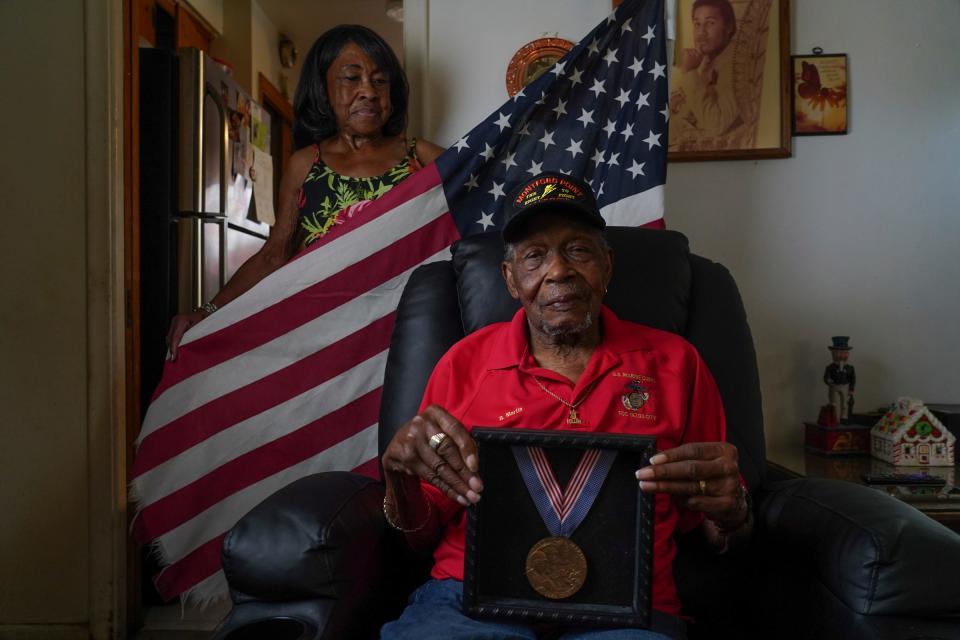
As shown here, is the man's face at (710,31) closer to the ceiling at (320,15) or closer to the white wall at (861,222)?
the white wall at (861,222)

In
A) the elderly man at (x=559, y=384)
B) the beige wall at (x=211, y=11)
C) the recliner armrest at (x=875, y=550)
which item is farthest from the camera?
the beige wall at (x=211, y=11)

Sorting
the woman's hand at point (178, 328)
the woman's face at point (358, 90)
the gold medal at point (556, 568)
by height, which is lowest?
the gold medal at point (556, 568)

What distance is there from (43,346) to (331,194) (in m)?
0.99

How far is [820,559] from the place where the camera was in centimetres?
116

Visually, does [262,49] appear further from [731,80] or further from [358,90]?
[731,80]

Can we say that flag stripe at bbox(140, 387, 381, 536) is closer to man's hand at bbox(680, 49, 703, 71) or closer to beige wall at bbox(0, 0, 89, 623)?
beige wall at bbox(0, 0, 89, 623)

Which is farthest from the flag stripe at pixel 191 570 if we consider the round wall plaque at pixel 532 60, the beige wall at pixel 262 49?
the beige wall at pixel 262 49

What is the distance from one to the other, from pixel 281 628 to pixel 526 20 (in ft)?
6.18

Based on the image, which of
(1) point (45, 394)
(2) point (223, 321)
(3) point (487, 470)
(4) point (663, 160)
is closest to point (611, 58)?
(4) point (663, 160)

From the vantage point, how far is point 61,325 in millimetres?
2270

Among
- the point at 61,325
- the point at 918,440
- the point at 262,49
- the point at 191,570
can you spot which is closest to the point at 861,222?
the point at 918,440

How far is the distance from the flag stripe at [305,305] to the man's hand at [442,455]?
0.93 m

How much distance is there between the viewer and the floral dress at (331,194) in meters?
2.14

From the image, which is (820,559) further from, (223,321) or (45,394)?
(45,394)
